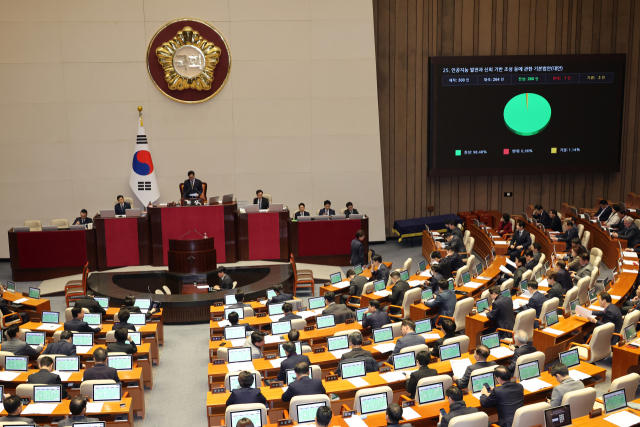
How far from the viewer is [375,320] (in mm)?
8828

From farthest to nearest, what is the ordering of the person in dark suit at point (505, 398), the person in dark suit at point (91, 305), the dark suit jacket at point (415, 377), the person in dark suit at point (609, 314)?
the person in dark suit at point (91, 305), the person in dark suit at point (609, 314), the dark suit jacket at point (415, 377), the person in dark suit at point (505, 398)

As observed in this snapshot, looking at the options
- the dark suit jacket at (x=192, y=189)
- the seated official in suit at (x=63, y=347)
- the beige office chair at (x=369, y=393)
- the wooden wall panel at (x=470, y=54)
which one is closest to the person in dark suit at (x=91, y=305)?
the seated official in suit at (x=63, y=347)

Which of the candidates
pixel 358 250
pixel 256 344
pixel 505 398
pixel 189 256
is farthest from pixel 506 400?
pixel 189 256

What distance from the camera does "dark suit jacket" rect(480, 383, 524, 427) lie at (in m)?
6.13

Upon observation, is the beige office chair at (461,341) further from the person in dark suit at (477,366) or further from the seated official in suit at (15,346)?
the seated official in suit at (15,346)

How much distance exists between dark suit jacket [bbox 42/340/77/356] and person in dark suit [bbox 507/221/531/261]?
913 centimetres

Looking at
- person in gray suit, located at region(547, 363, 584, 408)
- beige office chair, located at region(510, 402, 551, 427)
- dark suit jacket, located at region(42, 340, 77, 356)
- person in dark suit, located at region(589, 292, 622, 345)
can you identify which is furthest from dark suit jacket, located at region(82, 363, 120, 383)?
person in dark suit, located at region(589, 292, 622, 345)

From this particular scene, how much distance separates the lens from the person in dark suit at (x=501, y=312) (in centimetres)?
878

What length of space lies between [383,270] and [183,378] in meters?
4.35

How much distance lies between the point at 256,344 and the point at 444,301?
335cm

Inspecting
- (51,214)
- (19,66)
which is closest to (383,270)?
(51,214)

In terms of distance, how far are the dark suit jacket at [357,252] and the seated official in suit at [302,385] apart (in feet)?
22.9

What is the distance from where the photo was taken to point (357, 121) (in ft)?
54.7

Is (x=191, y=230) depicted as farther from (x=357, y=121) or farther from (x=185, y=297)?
(x=357, y=121)
